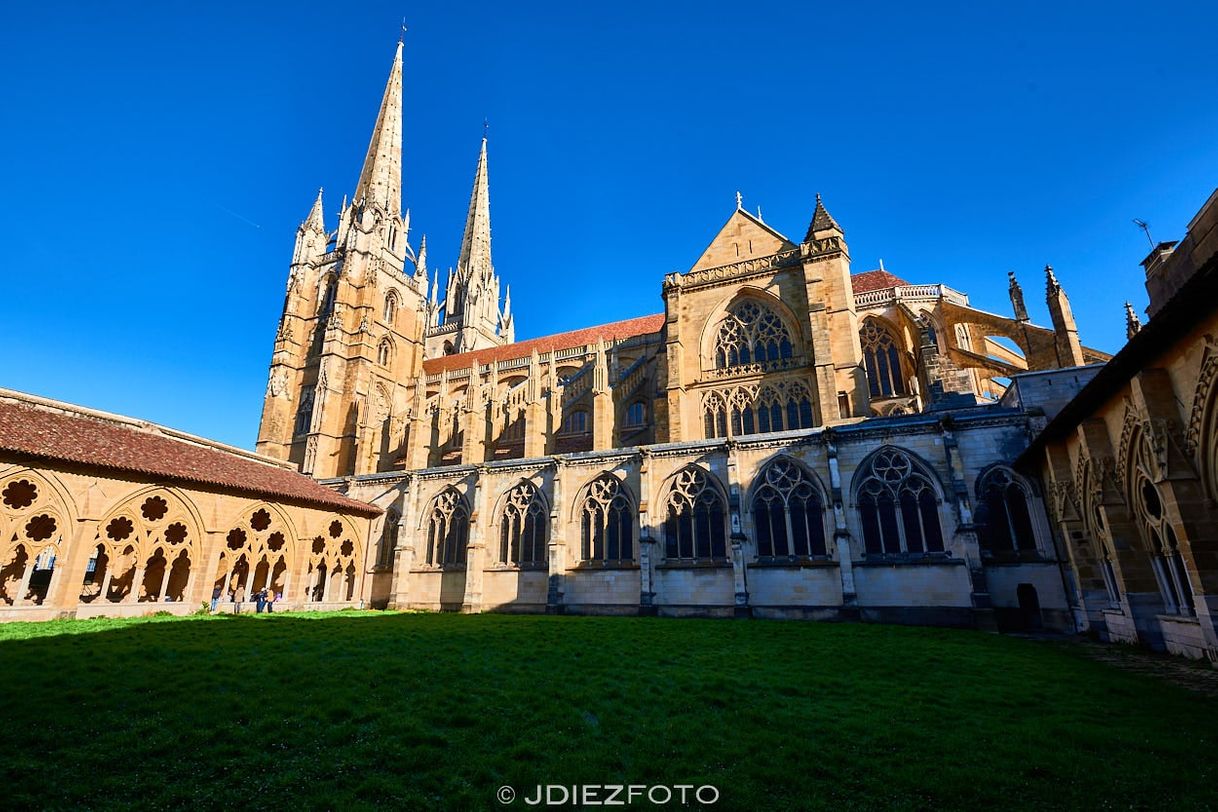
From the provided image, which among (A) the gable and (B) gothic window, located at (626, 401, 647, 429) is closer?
(A) the gable

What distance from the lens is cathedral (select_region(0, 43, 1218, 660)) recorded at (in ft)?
36.0

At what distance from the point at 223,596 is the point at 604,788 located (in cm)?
2034

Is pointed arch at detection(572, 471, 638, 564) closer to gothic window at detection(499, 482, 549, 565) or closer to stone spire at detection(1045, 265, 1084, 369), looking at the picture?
gothic window at detection(499, 482, 549, 565)

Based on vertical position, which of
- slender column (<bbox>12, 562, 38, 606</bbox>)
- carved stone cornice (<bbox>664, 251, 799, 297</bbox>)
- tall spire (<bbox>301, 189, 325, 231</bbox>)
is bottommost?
slender column (<bbox>12, 562, 38, 606</bbox>)

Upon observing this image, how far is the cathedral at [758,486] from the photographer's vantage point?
10969 mm

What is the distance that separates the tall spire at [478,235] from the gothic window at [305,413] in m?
28.1

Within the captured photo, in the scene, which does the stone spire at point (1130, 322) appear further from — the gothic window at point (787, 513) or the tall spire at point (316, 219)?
the tall spire at point (316, 219)

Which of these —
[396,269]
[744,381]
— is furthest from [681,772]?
[396,269]

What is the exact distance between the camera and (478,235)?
70750 mm

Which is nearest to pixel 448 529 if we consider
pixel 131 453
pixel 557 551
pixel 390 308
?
pixel 557 551

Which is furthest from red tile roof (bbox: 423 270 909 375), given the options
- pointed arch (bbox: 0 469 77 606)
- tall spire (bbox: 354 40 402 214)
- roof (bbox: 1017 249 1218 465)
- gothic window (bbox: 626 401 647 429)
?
pointed arch (bbox: 0 469 77 606)

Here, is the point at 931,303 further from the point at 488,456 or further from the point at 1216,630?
the point at 488,456

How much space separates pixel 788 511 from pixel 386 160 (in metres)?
52.3

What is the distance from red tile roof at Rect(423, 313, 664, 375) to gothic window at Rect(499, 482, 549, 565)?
18.0 metres
